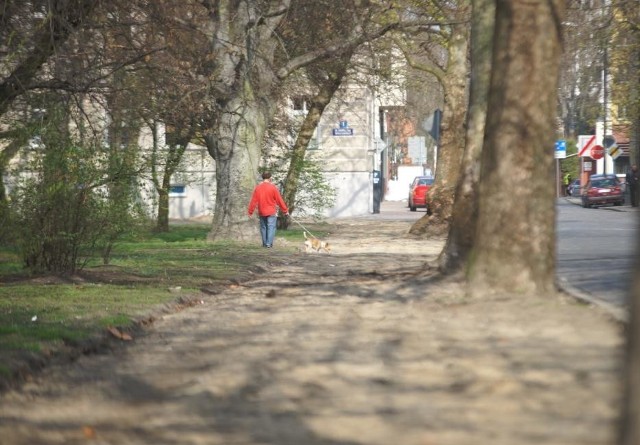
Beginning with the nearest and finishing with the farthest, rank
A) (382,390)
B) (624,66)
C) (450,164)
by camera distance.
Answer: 1. (382,390)
2. (450,164)
3. (624,66)

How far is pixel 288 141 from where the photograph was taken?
38281mm

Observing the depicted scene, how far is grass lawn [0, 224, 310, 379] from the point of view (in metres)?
10.2

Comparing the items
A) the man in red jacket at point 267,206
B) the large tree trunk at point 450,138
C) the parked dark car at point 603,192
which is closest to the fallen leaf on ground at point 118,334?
the man in red jacket at point 267,206

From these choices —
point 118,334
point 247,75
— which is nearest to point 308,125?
point 247,75

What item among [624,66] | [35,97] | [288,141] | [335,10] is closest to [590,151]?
[624,66]

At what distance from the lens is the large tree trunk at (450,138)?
31.0 meters

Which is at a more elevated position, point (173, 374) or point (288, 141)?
point (288, 141)

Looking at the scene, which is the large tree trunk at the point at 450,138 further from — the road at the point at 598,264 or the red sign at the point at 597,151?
the red sign at the point at 597,151

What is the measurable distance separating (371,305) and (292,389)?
5253 millimetres

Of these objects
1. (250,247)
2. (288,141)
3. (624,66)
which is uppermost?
(624,66)

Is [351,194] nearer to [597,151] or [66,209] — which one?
[597,151]

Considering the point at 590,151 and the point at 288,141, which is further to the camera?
the point at 590,151

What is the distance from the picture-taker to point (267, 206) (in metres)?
26.0

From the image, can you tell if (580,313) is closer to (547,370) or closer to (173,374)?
(547,370)
